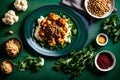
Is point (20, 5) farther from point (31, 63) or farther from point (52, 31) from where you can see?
point (31, 63)

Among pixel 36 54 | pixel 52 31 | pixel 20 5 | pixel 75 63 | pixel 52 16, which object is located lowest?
pixel 75 63

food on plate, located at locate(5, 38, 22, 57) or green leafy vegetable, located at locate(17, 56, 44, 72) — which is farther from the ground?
food on plate, located at locate(5, 38, 22, 57)

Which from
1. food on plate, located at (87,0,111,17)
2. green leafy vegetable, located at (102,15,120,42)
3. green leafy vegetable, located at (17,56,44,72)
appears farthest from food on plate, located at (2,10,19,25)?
green leafy vegetable, located at (102,15,120,42)

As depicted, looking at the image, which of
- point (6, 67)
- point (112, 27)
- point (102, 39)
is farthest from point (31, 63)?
point (112, 27)

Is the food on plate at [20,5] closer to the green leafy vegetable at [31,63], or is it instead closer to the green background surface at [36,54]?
the green background surface at [36,54]

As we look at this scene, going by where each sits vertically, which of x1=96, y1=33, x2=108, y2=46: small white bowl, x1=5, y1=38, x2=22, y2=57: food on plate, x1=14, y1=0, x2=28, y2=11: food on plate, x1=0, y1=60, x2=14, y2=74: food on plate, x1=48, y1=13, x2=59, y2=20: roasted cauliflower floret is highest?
x1=14, y1=0, x2=28, y2=11: food on plate

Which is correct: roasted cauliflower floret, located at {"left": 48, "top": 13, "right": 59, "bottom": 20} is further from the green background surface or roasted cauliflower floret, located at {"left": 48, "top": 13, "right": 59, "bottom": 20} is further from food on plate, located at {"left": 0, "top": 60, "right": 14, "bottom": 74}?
food on plate, located at {"left": 0, "top": 60, "right": 14, "bottom": 74}

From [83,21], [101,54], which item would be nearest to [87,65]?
[101,54]
